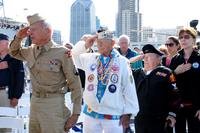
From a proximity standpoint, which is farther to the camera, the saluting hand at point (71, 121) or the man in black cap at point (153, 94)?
the man in black cap at point (153, 94)

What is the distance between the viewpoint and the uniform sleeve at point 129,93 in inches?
216

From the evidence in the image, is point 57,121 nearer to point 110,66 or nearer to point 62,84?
point 62,84

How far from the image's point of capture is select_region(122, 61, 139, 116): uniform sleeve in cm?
548

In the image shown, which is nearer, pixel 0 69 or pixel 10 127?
pixel 10 127

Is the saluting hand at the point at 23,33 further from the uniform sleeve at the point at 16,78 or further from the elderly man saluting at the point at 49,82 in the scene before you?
the uniform sleeve at the point at 16,78

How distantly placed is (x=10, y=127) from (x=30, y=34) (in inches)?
43.7

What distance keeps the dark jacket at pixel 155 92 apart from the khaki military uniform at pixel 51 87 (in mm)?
1350

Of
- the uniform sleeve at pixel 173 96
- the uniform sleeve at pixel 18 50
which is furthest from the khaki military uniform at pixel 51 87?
the uniform sleeve at pixel 173 96

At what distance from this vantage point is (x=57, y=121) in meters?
4.70

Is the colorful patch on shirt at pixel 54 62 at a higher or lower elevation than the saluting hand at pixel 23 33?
lower

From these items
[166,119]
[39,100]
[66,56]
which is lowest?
[166,119]

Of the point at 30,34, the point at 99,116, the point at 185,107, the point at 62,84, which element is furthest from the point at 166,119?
the point at 30,34

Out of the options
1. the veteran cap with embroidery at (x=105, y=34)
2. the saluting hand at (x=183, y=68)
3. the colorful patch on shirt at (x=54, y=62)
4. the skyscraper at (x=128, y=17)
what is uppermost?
the skyscraper at (x=128, y=17)

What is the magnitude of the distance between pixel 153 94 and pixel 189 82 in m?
0.68
